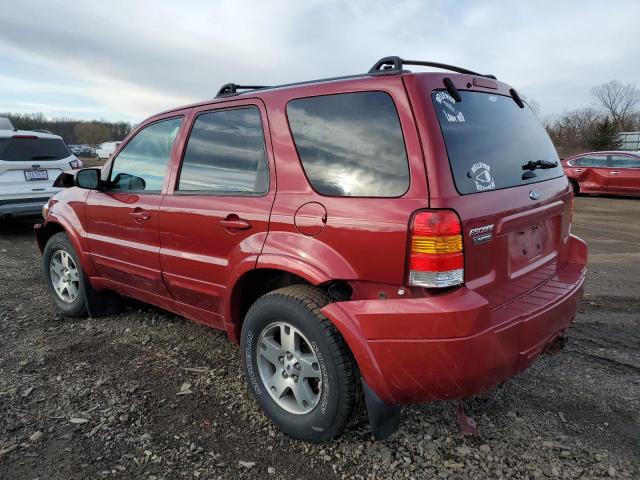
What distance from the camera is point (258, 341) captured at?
2.74m

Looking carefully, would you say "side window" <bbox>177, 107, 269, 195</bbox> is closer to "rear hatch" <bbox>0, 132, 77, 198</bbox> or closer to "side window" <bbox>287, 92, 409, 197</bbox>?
"side window" <bbox>287, 92, 409, 197</bbox>

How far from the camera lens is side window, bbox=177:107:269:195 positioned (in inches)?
111

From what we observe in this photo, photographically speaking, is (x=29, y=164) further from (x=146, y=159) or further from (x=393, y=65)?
(x=393, y=65)

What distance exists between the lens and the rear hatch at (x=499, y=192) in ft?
7.20

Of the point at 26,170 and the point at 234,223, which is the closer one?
the point at 234,223

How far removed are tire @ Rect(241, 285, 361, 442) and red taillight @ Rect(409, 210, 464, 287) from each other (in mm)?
537

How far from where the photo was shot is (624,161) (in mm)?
14383

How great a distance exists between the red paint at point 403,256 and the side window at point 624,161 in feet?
44.2

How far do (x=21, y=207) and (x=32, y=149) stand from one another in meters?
1.05

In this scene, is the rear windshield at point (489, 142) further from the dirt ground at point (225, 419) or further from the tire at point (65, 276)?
the tire at point (65, 276)

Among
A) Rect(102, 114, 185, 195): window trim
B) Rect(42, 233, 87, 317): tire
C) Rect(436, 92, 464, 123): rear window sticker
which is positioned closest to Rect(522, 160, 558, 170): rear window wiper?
Rect(436, 92, 464, 123): rear window sticker

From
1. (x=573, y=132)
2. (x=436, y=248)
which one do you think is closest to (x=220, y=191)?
(x=436, y=248)

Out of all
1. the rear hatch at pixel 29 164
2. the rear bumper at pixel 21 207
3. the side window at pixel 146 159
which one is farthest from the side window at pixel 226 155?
the rear hatch at pixel 29 164

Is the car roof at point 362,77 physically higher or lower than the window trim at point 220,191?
higher
